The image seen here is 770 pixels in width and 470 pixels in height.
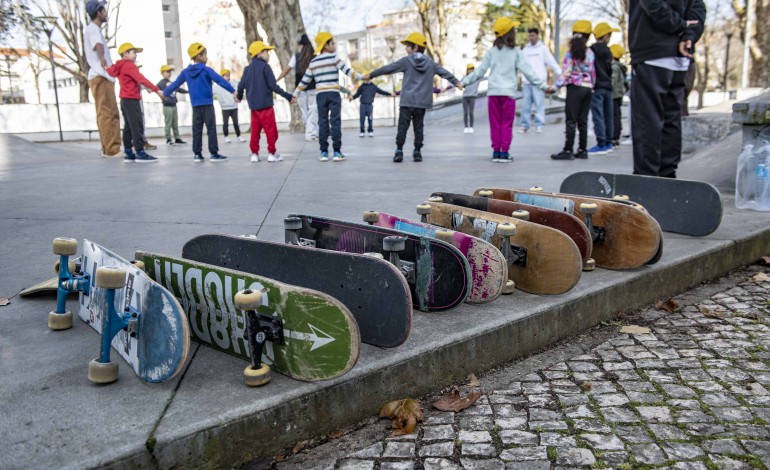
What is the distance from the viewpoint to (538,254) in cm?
312

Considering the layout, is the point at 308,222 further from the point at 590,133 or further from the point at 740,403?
the point at 590,133

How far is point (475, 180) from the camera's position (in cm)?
708

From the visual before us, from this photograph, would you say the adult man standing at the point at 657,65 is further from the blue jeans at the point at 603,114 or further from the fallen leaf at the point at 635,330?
the blue jeans at the point at 603,114

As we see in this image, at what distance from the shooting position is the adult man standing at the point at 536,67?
12.6 meters

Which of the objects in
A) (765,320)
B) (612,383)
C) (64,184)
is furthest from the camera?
(64,184)

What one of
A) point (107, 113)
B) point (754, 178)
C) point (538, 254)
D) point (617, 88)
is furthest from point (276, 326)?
point (617, 88)

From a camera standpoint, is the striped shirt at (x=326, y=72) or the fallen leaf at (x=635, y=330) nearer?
the fallen leaf at (x=635, y=330)

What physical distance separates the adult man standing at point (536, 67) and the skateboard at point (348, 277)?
8.92 m

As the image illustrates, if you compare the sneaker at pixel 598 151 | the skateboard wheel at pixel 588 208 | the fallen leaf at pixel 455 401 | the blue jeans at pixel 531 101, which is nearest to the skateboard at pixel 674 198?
the skateboard wheel at pixel 588 208

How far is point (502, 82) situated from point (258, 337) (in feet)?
25.0

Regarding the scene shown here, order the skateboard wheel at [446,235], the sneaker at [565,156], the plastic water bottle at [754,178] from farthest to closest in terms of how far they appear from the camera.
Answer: the sneaker at [565,156], the plastic water bottle at [754,178], the skateboard wheel at [446,235]

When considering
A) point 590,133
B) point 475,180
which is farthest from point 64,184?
point 590,133

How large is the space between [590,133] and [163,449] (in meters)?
14.6

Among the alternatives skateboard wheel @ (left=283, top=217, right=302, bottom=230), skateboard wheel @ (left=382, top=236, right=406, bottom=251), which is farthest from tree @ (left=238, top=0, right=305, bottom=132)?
skateboard wheel @ (left=382, top=236, right=406, bottom=251)
